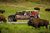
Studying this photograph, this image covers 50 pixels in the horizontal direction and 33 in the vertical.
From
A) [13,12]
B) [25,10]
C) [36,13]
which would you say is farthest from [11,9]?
[36,13]

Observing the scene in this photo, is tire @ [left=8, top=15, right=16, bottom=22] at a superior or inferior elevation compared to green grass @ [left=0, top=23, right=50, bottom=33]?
superior

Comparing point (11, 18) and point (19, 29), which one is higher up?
point (11, 18)

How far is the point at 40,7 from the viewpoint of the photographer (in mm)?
2232

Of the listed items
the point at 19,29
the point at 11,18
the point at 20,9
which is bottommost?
the point at 19,29

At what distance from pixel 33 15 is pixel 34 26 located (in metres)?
0.16

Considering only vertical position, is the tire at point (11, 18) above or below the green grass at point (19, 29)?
above

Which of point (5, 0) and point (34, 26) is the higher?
point (5, 0)

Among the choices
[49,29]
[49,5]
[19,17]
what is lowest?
[49,29]

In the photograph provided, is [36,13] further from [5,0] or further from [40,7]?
[5,0]

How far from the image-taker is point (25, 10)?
2.23m

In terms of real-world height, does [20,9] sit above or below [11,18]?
above

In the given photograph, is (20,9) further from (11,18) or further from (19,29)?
(19,29)

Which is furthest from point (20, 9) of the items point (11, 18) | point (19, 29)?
point (19, 29)

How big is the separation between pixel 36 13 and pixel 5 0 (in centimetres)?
46
